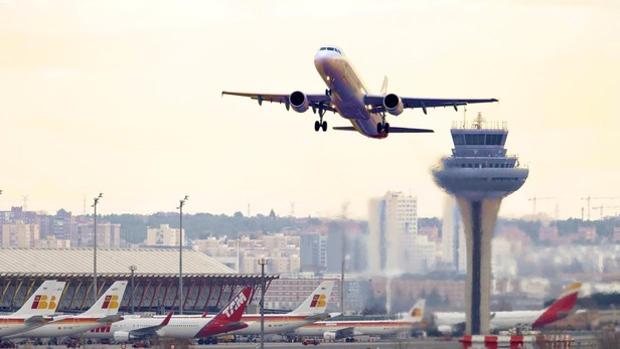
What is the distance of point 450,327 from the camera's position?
11631cm

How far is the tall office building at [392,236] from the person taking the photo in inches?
5177

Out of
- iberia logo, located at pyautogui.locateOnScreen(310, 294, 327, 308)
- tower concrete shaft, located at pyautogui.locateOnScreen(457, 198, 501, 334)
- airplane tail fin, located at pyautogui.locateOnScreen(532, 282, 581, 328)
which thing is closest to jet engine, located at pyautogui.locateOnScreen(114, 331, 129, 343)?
iberia logo, located at pyautogui.locateOnScreen(310, 294, 327, 308)

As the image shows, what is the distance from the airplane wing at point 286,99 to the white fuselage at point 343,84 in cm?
81

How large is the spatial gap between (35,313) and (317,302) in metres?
25.2

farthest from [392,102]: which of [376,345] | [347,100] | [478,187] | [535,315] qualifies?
[478,187]

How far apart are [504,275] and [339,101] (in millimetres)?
32089

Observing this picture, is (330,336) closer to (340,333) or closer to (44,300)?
(340,333)

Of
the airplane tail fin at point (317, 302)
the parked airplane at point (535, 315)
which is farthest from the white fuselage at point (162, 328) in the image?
the parked airplane at point (535, 315)

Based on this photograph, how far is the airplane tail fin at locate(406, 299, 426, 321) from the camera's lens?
11881 cm

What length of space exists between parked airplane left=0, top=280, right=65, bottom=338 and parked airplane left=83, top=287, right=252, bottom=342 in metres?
6.79

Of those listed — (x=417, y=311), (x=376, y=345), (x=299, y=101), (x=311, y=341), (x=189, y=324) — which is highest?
(x=299, y=101)

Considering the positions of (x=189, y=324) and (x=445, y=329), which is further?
(x=189, y=324)

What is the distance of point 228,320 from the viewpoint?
5497 inches

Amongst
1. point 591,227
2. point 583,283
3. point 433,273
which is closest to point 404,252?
point 433,273
